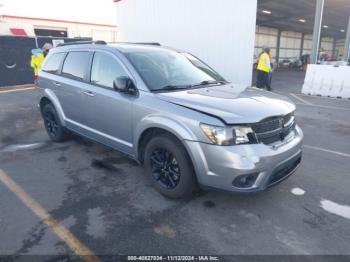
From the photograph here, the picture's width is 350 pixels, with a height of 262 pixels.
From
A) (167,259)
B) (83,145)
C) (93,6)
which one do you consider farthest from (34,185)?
(93,6)

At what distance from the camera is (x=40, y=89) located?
18.3 ft

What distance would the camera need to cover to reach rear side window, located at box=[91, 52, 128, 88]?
393cm

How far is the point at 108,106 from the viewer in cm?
399

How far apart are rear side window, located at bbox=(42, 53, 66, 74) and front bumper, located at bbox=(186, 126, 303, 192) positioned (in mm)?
3267

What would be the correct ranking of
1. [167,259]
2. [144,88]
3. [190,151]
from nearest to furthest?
[167,259] < [190,151] < [144,88]

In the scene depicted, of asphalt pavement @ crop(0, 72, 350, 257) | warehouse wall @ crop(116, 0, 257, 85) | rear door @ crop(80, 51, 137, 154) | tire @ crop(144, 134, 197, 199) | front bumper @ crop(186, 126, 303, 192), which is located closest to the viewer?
asphalt pavement @ crop(0, 72, 350, 257)

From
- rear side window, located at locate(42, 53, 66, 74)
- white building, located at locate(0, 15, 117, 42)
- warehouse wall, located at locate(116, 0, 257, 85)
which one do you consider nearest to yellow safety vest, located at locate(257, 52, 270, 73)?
warehouse wall, located at locate(116, 0, 257, 85)

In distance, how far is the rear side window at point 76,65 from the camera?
4.49 metres

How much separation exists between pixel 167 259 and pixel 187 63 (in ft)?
9.33

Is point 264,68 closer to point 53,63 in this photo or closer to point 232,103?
point 53,63

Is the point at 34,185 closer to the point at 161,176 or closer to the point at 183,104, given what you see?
the point at 161,176

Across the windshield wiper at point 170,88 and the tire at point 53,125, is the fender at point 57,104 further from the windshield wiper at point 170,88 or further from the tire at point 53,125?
the windshield wiper at point 170,88

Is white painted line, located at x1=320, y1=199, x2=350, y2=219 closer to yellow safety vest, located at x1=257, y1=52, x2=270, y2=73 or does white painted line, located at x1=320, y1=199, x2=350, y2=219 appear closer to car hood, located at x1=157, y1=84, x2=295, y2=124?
car hood, located at x1=157, y1=84, x2=295, y2=124

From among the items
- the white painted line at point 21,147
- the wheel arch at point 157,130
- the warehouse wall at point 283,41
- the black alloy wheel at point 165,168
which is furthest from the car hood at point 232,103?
the warehouse wall at point 283,41
